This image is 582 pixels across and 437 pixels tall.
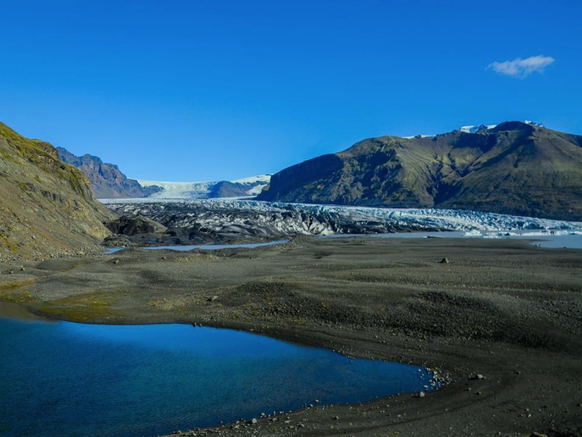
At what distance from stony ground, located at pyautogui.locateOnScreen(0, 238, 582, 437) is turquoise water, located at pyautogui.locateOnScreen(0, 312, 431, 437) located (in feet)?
3.54

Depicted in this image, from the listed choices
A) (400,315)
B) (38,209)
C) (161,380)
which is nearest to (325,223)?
(38,209)

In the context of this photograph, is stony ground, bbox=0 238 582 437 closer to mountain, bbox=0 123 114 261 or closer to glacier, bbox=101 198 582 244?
mountain, bbox=0 123 114 261

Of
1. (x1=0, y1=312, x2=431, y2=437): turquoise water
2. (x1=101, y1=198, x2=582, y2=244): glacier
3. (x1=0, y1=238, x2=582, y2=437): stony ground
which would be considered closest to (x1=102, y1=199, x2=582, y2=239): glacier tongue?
(x1=101, y1=198, x2=582, y2=244): glacier

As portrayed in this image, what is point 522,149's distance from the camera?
182 m

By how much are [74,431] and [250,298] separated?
1449 cm

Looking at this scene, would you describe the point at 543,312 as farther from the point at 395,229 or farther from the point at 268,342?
the point at 395,229

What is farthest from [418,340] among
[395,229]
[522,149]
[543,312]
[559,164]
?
[522,149]

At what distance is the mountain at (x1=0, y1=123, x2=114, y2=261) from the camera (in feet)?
136

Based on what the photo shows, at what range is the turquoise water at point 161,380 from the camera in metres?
12.8

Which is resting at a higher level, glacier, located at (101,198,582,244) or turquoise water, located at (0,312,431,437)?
glacier, located at (101,198,582,244)

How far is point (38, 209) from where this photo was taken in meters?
49.5

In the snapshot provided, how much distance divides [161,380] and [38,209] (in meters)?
41.1

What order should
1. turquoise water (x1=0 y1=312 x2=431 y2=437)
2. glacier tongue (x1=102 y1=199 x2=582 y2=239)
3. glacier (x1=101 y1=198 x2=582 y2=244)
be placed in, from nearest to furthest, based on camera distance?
1. turquoise water (x1=0 y1=312 x2=431 y2=437)
2. glacier (x1=101 y1=198 x2=582 y2=244)
3. glacier tongue (x1=102 y1=199 x2=582 y2=239)

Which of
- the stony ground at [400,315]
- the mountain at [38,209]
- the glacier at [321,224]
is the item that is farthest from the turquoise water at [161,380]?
the glacier at [321,224]
